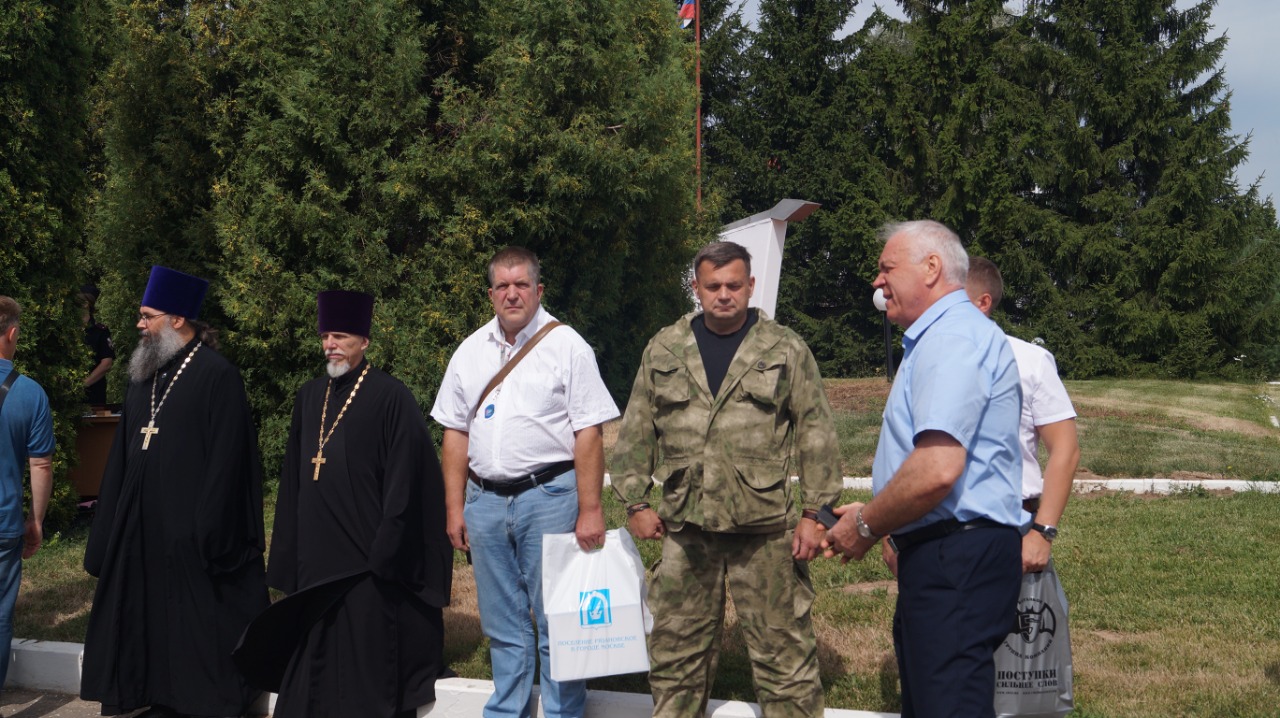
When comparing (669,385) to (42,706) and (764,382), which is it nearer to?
(764,382)

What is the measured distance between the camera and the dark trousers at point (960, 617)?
3189mm

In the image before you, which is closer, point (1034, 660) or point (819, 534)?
point (1034, 660)

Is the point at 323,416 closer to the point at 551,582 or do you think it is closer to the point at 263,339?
the point at 551,582

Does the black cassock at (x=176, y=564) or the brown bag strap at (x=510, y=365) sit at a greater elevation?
the brown bag strap at (x=510, y=365)

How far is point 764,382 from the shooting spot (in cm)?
435

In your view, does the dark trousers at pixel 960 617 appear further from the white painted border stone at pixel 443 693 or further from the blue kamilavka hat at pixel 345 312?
the blue kamilavka hat at pixel 345 312

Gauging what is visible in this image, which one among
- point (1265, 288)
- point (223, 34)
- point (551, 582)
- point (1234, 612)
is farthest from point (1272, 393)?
point (551, 582)

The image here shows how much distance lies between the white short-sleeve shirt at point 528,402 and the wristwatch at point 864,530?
5.45 feet

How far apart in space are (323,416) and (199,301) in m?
1.08

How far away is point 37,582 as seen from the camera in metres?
7.85

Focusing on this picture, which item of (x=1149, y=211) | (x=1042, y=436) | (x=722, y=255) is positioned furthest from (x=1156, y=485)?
(x=1149, y=211)

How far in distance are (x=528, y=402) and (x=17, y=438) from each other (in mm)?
2613

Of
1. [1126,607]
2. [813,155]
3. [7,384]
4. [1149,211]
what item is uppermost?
[813,155]

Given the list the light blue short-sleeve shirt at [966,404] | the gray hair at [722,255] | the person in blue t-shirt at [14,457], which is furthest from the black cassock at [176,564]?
the light blue short-sleeve shirt at [966,404]
